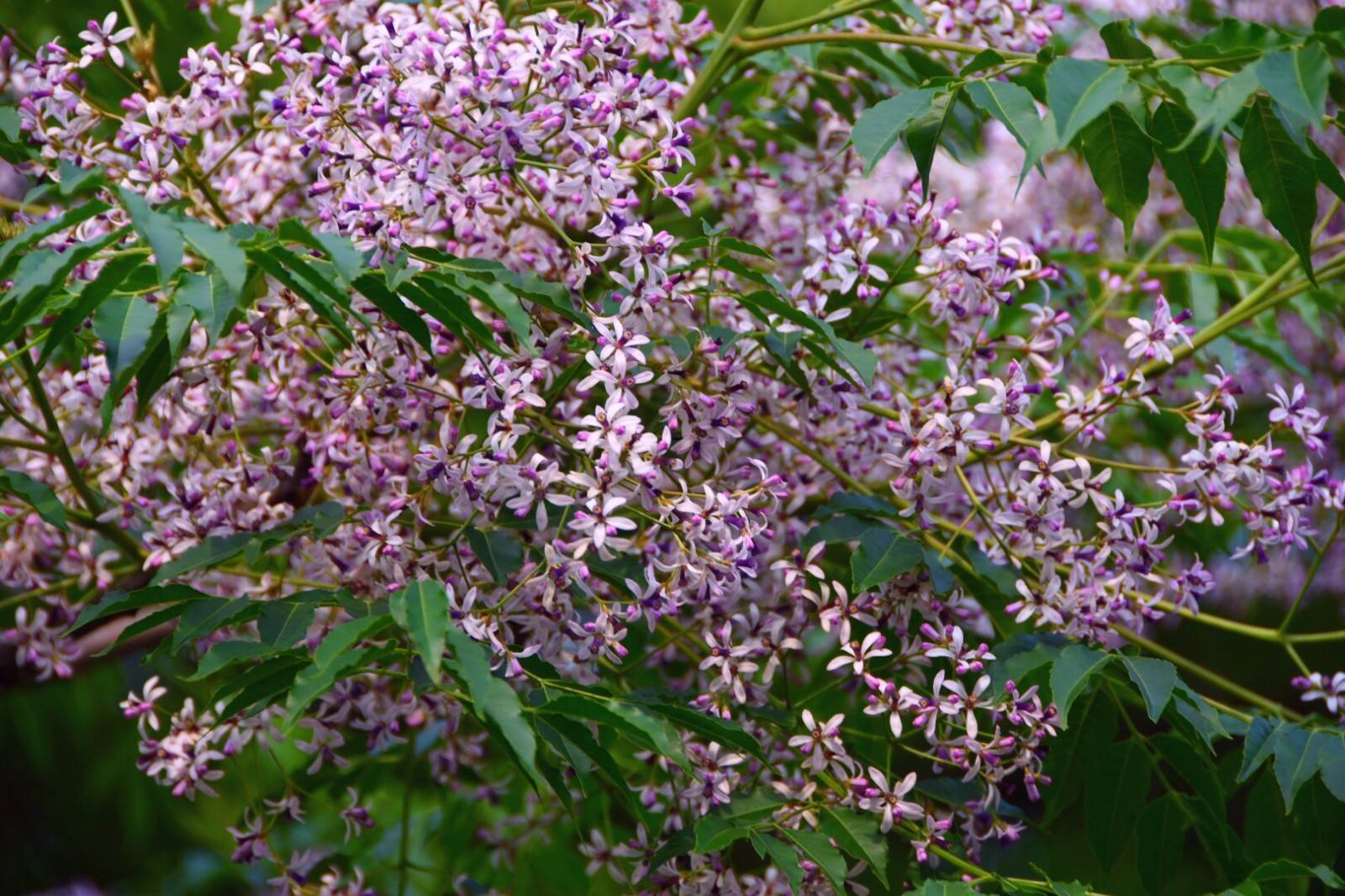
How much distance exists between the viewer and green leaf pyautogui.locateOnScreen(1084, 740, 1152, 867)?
74.7 inches

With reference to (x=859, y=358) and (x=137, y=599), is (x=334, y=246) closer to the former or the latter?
(x=137, y=599)

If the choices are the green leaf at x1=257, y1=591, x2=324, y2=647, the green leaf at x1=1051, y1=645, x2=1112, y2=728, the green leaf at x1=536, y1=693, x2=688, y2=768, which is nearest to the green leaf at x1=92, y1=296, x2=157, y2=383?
the green leaf at x1=257, y1=591, x2=324, y2=647

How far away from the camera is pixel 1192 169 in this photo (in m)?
1.67

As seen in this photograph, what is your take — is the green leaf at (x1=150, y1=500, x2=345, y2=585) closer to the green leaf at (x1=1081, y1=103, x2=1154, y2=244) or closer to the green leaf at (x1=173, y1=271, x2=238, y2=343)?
the green leaf at (x1=173, y1=271, x2=238, y2=343)

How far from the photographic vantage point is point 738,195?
7.88 feet

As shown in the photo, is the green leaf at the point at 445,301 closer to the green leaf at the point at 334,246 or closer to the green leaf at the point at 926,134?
the green leaf at the point at 334,246

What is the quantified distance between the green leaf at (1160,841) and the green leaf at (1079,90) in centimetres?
105

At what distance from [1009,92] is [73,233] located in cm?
138

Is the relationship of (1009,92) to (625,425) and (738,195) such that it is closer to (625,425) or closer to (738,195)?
(625,425)

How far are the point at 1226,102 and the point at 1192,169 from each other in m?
0.29

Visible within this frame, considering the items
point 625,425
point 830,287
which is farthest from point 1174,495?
point 625,425

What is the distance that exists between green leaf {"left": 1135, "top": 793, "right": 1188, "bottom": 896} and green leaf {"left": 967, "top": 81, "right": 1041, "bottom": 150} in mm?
1032

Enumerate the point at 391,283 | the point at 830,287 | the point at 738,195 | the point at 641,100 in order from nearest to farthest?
1. the point at 391,283
2. the point at 641,100
3. the point at 830,287
4. the point at 738,195

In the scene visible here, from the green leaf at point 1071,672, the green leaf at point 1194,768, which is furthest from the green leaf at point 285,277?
the green leaf at point 1194,768
